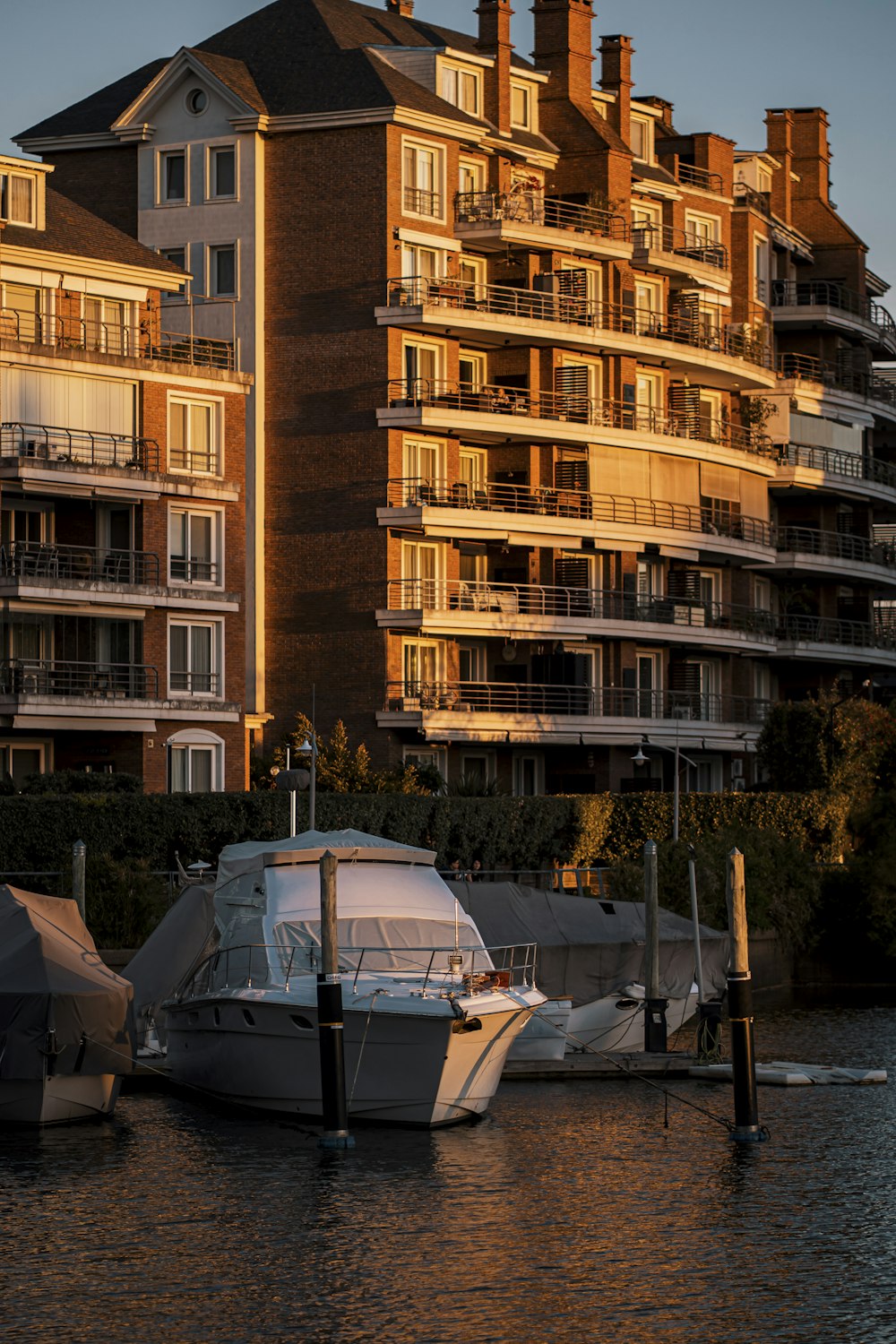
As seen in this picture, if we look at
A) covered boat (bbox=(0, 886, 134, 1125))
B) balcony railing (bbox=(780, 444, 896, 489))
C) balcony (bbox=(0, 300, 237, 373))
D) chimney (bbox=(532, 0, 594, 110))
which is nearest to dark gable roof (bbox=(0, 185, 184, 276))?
balcony (bbox=(0, 300, 237, 373))

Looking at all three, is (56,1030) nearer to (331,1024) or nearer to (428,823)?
(331,1024)

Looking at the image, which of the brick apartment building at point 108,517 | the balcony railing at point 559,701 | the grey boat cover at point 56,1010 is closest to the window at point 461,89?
the brick apartment building at point 108,517

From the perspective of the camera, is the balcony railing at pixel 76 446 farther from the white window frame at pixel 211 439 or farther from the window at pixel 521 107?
the window at pixel 521 107

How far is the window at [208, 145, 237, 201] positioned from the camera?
3223 inches

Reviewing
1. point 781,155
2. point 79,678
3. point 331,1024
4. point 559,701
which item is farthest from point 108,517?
point 781,155

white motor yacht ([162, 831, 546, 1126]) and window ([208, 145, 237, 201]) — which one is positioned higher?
window ([208, 145, 237, 201])

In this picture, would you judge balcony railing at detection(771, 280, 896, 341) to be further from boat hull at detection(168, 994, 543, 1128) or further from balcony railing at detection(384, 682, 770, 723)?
boat hull at detection(168, 994, 543, 1128)

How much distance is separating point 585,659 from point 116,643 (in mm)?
21064

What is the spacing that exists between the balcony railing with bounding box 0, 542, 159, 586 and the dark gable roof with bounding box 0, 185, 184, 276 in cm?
969

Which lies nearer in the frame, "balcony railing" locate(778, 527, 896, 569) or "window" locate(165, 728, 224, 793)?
"window" locate(165, 728, 224, 793)

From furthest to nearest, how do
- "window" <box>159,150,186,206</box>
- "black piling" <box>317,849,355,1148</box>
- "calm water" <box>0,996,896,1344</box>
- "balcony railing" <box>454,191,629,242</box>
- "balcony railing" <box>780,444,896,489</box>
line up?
"balcony railing" <box>780,444,896,489</box> < "balcony railing" <box>454,191,629,242</box> < "window" <box>159,150,186,206</box> < "black piling" <box>317,849,355,1148</box> < "calm water" <box>0,996,896,1344</box>

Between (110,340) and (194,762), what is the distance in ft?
47.0

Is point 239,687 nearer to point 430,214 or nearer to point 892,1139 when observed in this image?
point 430,214

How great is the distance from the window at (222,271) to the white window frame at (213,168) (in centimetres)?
182
